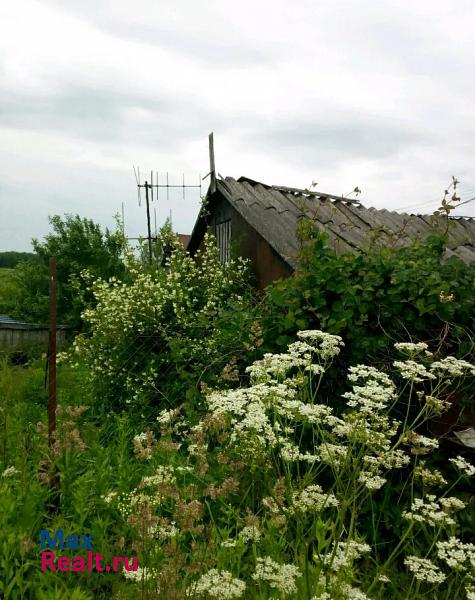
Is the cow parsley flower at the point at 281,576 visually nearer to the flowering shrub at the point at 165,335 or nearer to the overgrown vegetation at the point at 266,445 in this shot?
the overgrown vegetation at the point at 266,445

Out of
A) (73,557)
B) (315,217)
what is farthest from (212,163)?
(73,557)

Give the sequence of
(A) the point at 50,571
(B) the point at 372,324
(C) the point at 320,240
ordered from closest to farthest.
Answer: (A) the point at 50,571 → (B) the point at 372,324 → (C) the point at 320,240

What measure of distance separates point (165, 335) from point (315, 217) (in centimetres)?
270

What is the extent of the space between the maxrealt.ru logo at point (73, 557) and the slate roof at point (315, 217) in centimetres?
487

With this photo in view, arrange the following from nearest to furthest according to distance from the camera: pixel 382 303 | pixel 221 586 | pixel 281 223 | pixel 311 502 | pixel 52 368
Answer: pixel 221 586 < pixel 311 502 < pixel 52 368 < pixel 382 303 < pixel 281 223

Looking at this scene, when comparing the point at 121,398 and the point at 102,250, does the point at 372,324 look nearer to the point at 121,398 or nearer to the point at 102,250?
the point at 121,398

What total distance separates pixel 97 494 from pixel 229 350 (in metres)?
2.32

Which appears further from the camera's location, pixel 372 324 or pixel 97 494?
pixel 372 324

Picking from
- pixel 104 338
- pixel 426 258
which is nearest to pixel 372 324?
pixel 426 258

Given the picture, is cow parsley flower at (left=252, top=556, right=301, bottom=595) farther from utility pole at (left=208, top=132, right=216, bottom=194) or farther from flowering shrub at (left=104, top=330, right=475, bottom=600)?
utility pole at (left=208, top=132, right=216, bottom=194)

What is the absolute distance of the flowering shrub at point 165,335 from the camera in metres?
5.80

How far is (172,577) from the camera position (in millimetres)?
1868

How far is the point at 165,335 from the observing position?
6.60m

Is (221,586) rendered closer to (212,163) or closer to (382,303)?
(382,303)
